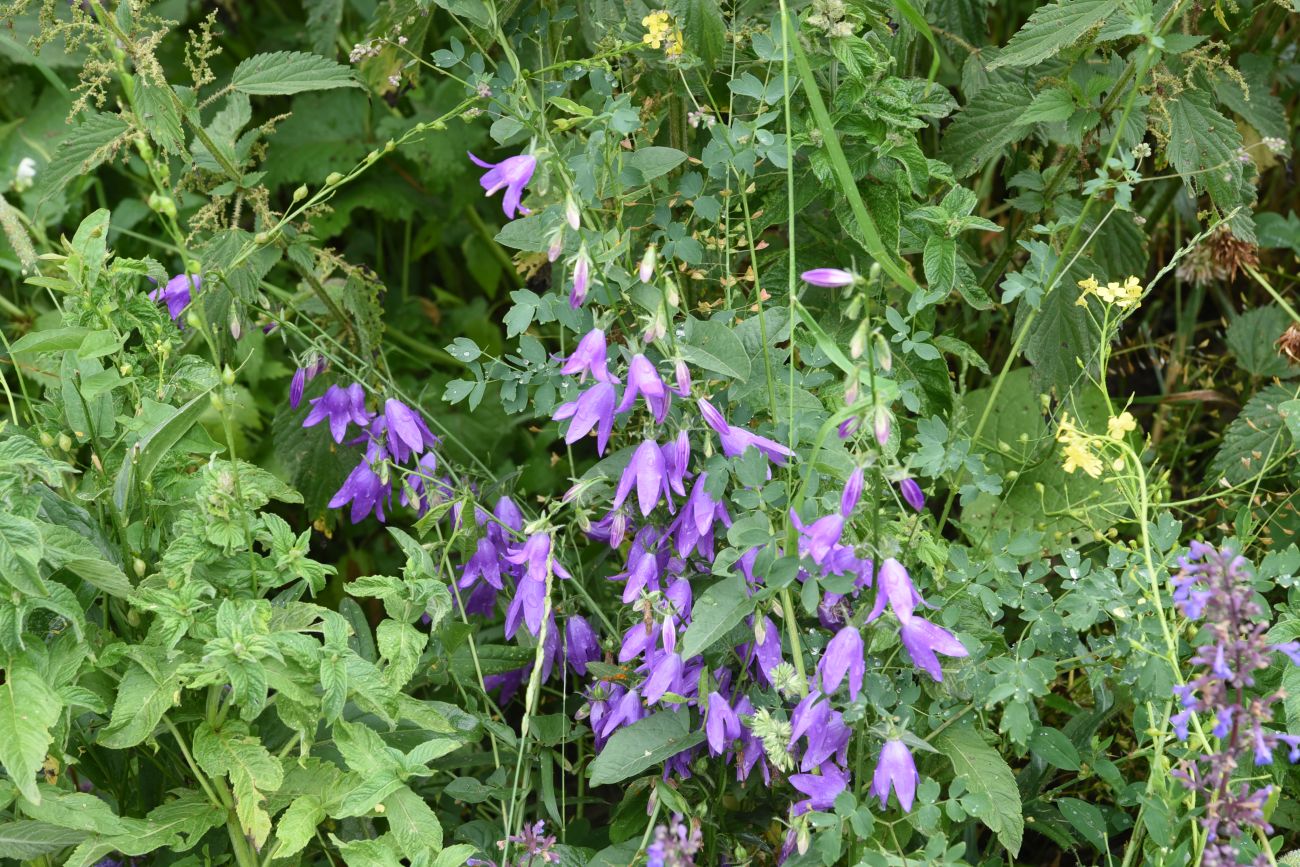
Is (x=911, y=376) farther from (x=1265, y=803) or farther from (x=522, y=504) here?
(x=1265, y=803)

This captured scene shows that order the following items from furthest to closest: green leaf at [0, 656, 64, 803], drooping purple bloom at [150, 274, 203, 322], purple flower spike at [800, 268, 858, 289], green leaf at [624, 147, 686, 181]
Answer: drooping purple bloom at [150, 274, 203, 322] → green leaf at [624, 147, 686, 181] → green leaf at [0, 656, 64, 803] → purple flower spike at [800, 268, 858, 289]

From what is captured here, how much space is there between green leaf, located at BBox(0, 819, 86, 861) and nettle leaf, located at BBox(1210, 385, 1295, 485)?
147cm

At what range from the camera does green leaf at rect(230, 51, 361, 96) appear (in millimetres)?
1704

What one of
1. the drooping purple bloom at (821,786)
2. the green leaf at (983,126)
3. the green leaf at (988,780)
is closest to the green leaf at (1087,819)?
the green leaf at (988,780)

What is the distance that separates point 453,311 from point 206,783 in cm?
148

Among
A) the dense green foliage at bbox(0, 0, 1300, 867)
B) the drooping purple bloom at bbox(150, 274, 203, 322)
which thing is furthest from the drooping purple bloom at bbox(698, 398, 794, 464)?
the drooping purple bloom at bbox(150, 274, 203, 322)

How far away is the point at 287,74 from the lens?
1.73 metres

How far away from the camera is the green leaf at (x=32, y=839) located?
1.29m

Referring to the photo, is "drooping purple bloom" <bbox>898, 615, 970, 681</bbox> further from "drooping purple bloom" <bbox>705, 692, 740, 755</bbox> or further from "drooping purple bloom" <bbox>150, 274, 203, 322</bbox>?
"drooping purple bloom" <bbox>150, 274, 203, 322</bbox>

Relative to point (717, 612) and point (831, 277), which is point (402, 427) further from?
point (831, 277)

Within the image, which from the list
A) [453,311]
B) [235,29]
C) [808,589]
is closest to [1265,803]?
[808,589]

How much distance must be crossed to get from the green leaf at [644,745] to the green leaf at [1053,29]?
0.82 m

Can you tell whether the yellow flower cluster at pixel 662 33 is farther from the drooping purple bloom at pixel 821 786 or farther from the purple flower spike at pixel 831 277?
the drooping purple bloom at pixel 821 786

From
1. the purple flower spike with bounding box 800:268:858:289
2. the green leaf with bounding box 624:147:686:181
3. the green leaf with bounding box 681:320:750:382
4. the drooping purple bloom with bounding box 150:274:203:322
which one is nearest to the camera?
the purple flower spike with bounding box 800:268:858:289
